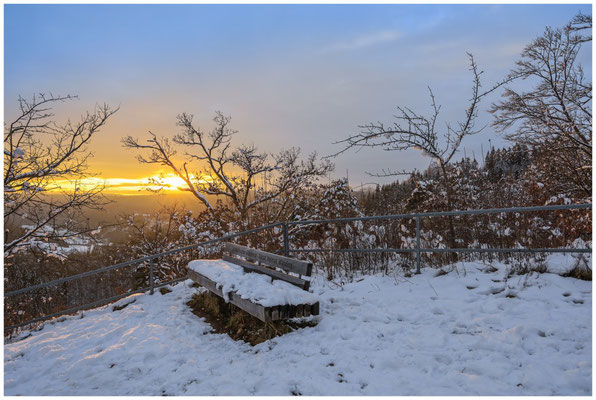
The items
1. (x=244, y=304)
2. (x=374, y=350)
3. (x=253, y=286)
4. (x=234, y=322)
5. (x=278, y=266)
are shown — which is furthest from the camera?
(x=278, y=266)

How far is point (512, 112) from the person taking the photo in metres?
12.0

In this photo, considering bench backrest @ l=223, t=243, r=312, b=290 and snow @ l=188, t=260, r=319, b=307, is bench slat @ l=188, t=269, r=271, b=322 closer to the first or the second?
snow @ l=188, t=260, r=319, b=307

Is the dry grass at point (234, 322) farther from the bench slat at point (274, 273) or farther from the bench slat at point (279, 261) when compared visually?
the bench slat at point (279, 261)

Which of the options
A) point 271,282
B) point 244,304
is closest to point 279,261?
point 271,282

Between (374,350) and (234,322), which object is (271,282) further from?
(374,350)

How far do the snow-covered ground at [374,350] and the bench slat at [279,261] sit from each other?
30.0 inches

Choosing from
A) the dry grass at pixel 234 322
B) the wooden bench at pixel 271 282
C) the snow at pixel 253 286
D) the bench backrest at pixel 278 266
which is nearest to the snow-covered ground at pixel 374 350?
the dry grass at pixel 234 322

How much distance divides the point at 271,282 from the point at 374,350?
2.14m

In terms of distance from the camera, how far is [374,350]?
13.8ft

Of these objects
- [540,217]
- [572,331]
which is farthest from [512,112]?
[572,331]

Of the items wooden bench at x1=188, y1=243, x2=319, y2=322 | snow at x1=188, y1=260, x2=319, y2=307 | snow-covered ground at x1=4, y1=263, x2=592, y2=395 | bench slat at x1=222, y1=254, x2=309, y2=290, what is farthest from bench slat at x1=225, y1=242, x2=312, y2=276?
snow-covered ground at x1=4, y1=263, x2=592, y2=395

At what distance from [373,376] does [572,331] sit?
91.3 inches

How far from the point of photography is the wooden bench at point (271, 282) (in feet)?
16.2

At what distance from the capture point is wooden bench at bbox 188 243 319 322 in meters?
4.95
